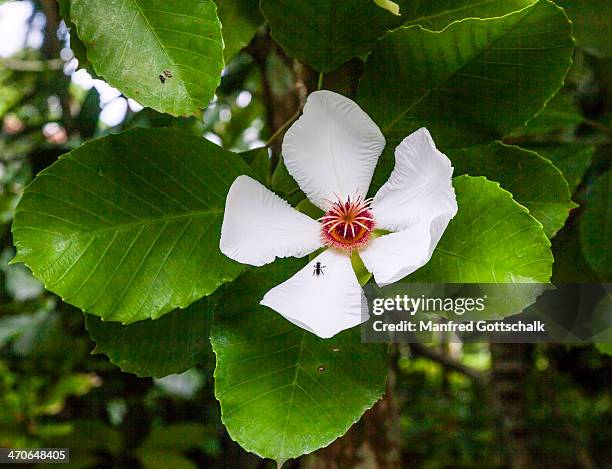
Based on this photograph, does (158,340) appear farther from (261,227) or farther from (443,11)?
(443,11)

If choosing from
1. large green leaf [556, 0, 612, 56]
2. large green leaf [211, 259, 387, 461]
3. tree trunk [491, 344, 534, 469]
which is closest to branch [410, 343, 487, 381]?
tree trunk [491, 344, 534, 469]

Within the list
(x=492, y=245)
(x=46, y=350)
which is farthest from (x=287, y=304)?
(x=46, y=350)

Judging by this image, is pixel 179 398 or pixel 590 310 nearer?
pixel 590 310

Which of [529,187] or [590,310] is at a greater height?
[529,187]

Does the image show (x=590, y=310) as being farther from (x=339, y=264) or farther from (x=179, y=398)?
(x=179, y=398)

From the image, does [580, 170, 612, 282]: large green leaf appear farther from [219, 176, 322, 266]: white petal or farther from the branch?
the branch
